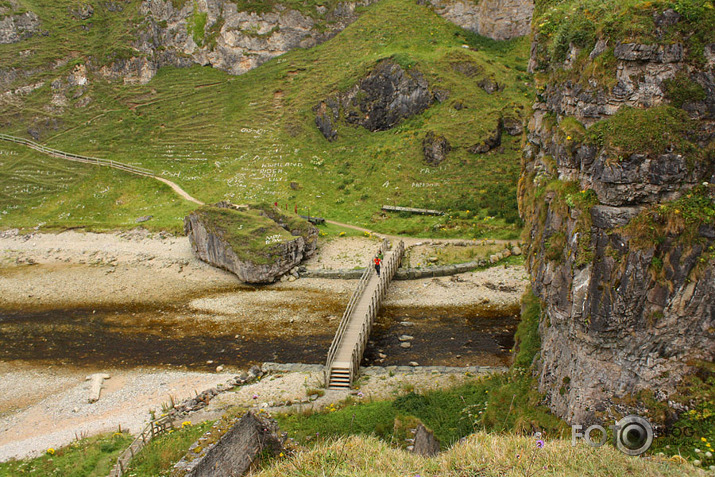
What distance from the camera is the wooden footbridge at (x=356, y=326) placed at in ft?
77.9

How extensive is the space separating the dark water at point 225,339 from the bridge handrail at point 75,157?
32.3m

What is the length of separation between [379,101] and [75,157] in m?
42.5

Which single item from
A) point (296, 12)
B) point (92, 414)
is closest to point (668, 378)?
point (92, 414)

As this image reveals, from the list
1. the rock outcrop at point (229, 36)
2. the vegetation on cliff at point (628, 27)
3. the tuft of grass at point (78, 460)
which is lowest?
the tuft of grass at point (78, 460)

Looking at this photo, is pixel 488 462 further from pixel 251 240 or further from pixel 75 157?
pixel 75 157

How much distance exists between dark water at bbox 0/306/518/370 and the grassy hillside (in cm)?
1567

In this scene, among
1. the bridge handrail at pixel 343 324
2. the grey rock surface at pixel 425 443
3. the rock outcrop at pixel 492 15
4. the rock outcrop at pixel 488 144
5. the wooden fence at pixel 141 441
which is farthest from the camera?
the rock outcrop at pixel 492 15

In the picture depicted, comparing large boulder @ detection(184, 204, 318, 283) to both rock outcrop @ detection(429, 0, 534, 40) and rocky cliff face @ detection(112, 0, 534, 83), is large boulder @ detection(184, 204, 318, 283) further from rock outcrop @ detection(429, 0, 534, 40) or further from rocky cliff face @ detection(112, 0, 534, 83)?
rock outcrop @ detection(429, 0, 534, 40)

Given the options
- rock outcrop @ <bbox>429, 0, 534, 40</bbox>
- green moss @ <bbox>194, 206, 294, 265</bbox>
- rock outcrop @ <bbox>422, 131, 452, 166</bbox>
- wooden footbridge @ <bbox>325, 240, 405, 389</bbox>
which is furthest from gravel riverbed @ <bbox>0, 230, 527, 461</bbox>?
rock outcrop @ <bbox>429, 0, 534, 40</bbox>

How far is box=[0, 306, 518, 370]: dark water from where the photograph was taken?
1085 inches

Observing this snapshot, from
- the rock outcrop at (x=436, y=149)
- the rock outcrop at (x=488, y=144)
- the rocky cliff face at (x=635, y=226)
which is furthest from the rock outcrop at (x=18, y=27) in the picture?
the rocky cliff face at (x=635, y=226)

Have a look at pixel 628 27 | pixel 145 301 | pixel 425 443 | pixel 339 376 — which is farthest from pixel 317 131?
pixel 425 443

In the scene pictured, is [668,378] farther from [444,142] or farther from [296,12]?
[296,12]

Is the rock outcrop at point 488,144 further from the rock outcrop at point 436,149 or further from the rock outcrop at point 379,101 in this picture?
the rock outcrop at point 379,101
